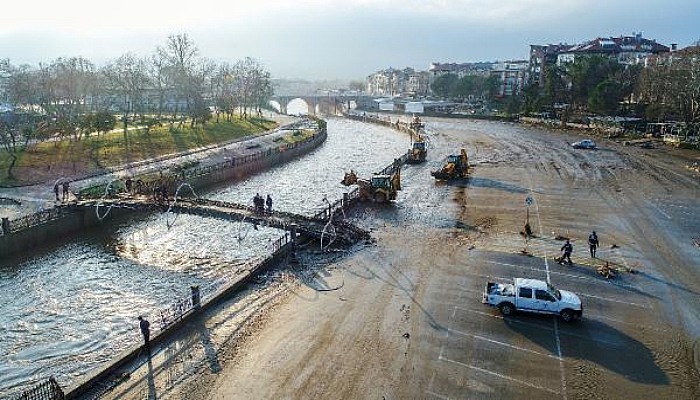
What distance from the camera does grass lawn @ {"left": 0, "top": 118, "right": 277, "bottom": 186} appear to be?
50.7m

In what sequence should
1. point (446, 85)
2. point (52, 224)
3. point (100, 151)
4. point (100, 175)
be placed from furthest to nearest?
1. point (446, 85)
2. point (100, 151)
3. point (100, 175)
4. point (52, 224)

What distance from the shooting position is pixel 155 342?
21.1 meters

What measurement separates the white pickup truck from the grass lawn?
42.1m

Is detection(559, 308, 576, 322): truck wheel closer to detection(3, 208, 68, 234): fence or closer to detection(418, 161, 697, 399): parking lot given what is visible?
detection(418, 161, 697, 399): parking lot

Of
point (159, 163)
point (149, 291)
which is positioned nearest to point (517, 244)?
point (149, 291)

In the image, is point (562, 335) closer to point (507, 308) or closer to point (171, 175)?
point (507, 308)

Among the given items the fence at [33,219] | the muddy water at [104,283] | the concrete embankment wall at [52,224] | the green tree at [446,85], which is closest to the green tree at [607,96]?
the muddy water at [104,283]

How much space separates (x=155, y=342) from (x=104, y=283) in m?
9.99

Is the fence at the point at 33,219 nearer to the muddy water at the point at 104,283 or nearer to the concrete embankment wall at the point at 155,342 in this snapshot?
the muddy water at the point at 104,283

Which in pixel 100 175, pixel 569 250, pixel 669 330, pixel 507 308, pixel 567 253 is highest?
pixel 569 250

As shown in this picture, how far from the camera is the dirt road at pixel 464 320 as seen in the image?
18156 millimetres

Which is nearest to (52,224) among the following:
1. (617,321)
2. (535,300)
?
(535,300)

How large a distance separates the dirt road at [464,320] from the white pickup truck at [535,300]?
45 centimetres

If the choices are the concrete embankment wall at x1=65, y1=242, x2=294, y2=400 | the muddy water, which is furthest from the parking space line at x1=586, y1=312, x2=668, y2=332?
the muddy water
